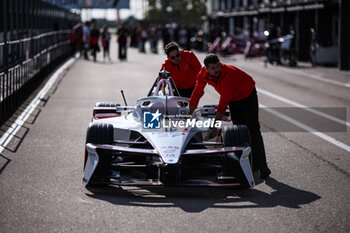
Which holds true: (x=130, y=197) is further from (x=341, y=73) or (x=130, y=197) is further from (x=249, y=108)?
(x=341, y=73)

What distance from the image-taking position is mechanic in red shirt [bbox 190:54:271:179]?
344 inches

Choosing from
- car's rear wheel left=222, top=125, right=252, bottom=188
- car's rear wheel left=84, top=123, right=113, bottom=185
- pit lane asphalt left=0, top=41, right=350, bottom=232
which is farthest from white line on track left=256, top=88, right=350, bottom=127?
car's rear wheel left=84, top=123, right=113, bottom=185

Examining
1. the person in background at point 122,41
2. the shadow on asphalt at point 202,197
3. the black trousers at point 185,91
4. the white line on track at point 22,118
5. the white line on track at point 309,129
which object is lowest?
the shadow on asphalt at point 202,197

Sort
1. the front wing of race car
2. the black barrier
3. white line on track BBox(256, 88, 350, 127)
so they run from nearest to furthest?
the front wing of race car < white line on track BBox(256, 88, 350, 127) < the black barrier

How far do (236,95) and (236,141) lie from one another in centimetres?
89

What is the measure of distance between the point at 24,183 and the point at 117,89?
40.3ft

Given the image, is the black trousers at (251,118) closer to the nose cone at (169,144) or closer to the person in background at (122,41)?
the nose cone at (169,144)

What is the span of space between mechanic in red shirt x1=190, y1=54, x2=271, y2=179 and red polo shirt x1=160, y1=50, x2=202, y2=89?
1.56m

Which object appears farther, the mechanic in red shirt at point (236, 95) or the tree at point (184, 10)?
the tree at point (184, 10)

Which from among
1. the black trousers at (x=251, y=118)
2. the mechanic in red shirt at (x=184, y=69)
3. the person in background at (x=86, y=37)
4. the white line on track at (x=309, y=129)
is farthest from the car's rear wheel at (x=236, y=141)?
the person in background at (x=86, y=37)

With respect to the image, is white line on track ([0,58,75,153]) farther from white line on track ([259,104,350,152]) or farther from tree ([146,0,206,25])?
tree ([146,0,206,25])

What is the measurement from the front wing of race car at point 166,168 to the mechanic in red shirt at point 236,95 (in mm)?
660

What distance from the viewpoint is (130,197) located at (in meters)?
7.89

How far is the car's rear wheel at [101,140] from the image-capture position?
812 cm
